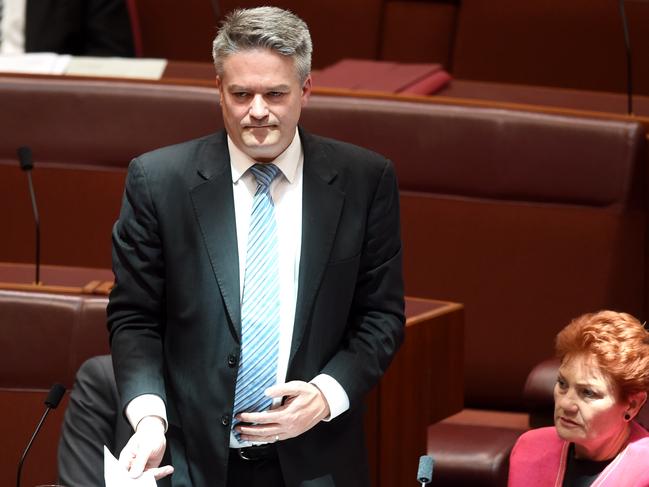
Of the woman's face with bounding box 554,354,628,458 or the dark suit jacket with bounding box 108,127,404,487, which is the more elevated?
the dark suit jacket with bounding box 108,127,404,487

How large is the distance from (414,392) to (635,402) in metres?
0.30

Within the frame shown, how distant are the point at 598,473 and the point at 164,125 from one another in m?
0.83

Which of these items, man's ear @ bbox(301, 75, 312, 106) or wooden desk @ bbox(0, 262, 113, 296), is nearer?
man's ear @ bbox(301, 75, 312, 106)

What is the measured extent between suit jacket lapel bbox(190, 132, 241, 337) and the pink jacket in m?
0.30

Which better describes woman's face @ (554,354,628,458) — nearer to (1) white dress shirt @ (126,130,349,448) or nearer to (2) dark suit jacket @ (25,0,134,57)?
(1) white dress shirt @ (126,130,349,448)

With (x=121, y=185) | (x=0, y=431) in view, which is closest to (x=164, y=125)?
(x=121, y=185)

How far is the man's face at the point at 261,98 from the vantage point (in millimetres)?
999

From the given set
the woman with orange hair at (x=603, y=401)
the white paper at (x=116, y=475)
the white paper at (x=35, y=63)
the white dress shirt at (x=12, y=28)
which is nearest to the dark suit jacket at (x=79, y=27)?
the white dress shirt at (x=12, y=28)

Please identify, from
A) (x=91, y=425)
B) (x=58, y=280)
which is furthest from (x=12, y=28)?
(x=91, y=425)

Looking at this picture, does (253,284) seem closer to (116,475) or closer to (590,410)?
(116,475)

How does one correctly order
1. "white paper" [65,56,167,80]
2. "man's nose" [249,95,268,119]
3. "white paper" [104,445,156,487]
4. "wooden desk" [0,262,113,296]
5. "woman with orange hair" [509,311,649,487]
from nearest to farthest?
"white paper" [104,445,156,487], "man's nose" [249,95,268,119], "woman with orange hair" [509,311,649,487], "wooden desk" [0,262,113,296], "white paper" [65,56,167,80]

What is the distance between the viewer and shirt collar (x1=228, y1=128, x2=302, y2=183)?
1.05 meters

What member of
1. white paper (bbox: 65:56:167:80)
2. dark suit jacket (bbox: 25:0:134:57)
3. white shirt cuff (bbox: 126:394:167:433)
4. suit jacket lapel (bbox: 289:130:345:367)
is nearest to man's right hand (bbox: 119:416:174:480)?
white shirt cuff (bbox: 126:394:167:433)

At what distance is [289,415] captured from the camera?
986 mm
